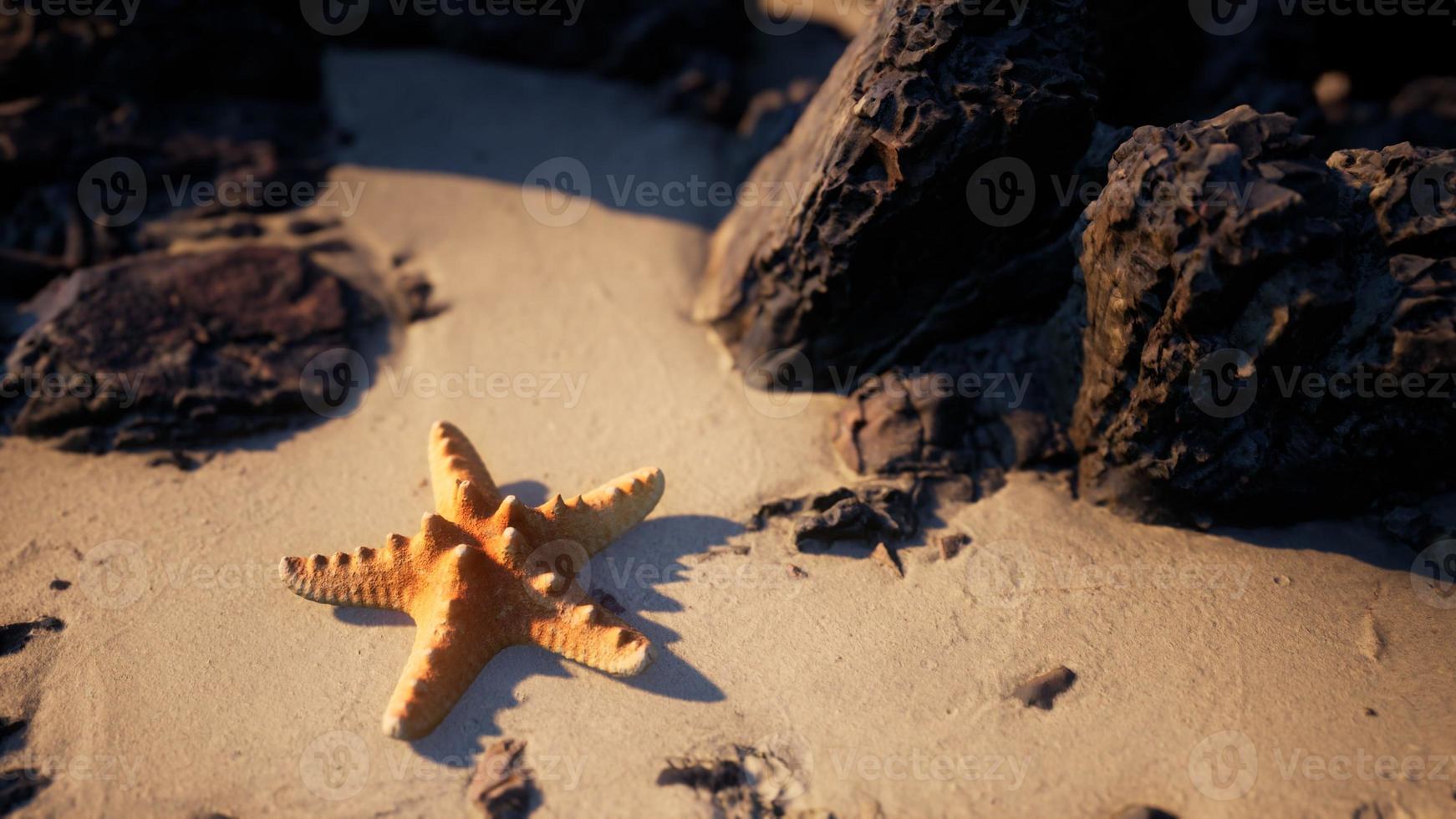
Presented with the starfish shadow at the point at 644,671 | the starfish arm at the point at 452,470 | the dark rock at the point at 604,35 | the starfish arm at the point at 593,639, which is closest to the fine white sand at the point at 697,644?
the starfish shadow at the point at 644,671

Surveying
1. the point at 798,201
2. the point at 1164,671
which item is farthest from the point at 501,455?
the point at 1164,671

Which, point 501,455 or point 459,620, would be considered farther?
point 501,455

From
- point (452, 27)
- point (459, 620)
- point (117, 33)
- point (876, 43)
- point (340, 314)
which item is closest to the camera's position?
point (459, 620)

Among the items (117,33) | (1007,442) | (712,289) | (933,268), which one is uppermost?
(117,33)

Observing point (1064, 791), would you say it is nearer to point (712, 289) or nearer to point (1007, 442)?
point (1007, 442)

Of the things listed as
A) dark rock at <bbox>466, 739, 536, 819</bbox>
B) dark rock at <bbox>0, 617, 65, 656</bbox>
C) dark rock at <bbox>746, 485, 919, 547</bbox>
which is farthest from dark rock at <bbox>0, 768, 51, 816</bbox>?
dark rock at <bbox>746, 485, 919, 547</bbox>

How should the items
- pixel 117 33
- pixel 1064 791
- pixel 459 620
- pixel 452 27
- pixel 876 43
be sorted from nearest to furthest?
pixel 1064 791 → pixel 459 620 → pixel 876 43 → pixel 117 33 → pixel 452 27

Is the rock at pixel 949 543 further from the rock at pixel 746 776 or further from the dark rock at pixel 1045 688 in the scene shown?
the rock at pixel 746 776

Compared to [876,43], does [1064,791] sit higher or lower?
Result: lower
